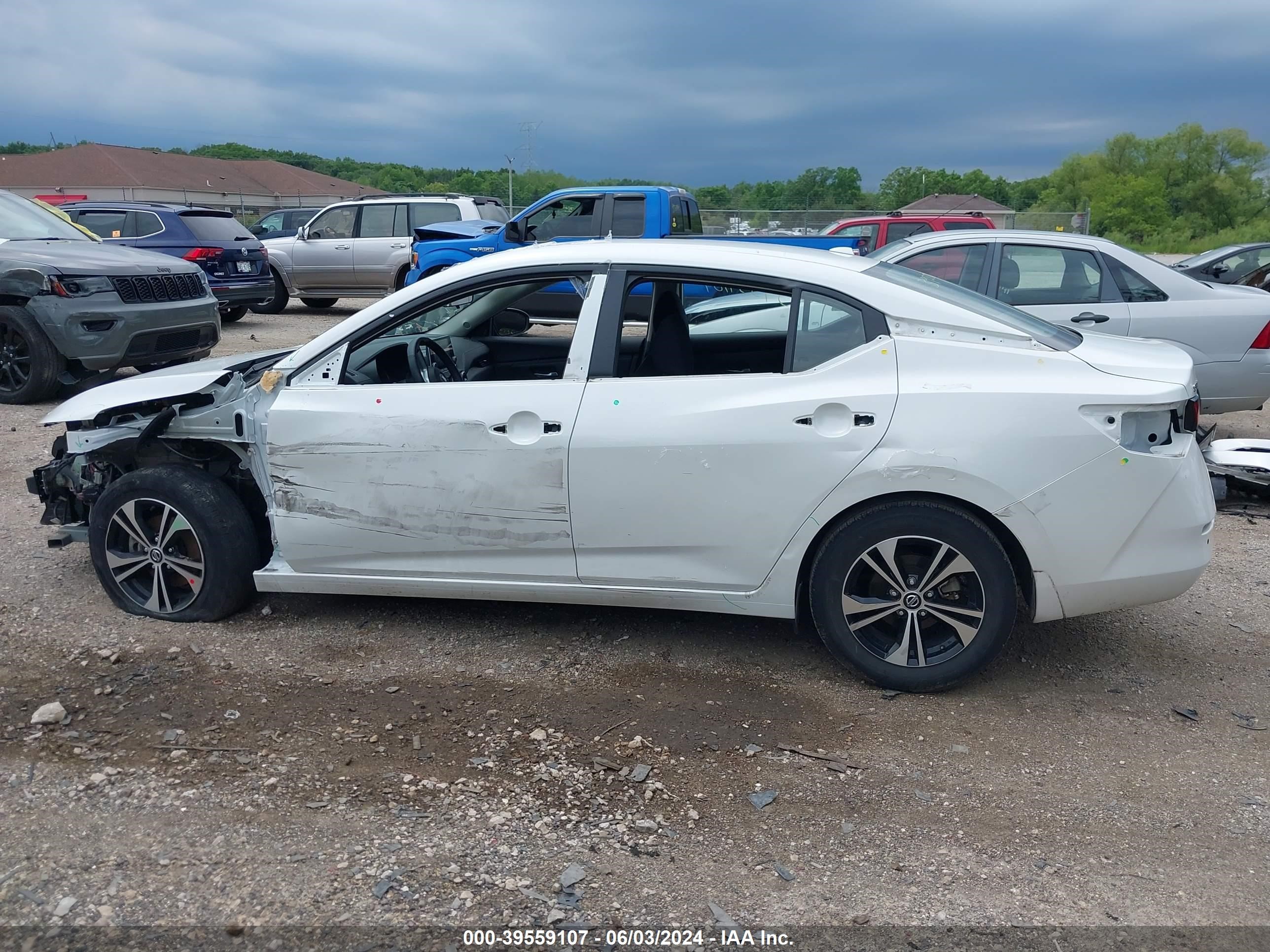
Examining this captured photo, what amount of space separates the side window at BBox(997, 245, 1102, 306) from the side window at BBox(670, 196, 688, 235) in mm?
6505

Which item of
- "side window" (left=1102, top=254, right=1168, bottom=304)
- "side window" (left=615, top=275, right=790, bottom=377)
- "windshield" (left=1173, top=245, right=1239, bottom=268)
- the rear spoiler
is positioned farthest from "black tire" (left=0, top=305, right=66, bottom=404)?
"windshield" (left=1173, top=245, right=1239, bottom=268)

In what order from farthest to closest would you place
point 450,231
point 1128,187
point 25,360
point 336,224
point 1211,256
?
point 1128,187 < point 336,224 < point 1211,256 < point 450,231 < point 25,360

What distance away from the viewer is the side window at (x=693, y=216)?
574 inches

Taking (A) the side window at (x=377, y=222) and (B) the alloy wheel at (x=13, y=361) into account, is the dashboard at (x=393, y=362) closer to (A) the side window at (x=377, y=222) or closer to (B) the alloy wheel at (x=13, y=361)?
(B) the alloy wheel at (x=13, y=361)

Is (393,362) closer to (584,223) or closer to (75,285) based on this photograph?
(75,285)

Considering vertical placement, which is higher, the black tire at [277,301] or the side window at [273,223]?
the side window at [273,223]

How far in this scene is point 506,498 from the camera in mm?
4043

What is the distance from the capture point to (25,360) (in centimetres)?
916

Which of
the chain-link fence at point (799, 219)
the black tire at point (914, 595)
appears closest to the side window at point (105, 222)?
the black tire at point (914, 595)

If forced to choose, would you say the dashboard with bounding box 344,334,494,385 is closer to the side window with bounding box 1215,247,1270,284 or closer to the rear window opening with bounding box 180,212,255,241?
the rear window opening with bounding box 180,212,255,241

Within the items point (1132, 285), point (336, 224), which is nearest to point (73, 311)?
point (336, 224)

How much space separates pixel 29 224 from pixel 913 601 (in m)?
9.74

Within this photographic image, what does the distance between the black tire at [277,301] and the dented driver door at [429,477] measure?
44.4 feet

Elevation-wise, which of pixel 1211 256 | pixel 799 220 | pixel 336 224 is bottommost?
pixel 1211 256
